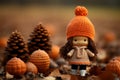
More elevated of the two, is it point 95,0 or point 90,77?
point 95,0

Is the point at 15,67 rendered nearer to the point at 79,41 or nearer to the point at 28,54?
the point at 28,54

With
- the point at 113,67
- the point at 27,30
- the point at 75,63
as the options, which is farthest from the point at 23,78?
the point at 27,30

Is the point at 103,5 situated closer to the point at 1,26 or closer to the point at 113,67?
the point at 1,26

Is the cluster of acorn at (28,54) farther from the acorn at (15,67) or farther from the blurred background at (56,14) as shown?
the blurred background at (56,14)

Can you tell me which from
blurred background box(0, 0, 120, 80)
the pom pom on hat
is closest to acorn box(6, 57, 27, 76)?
the pom pom on hat

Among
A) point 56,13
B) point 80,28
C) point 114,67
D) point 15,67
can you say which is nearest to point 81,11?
point 80,28

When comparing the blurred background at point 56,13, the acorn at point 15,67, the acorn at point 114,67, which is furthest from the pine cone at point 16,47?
the blurred background at point 56,13
